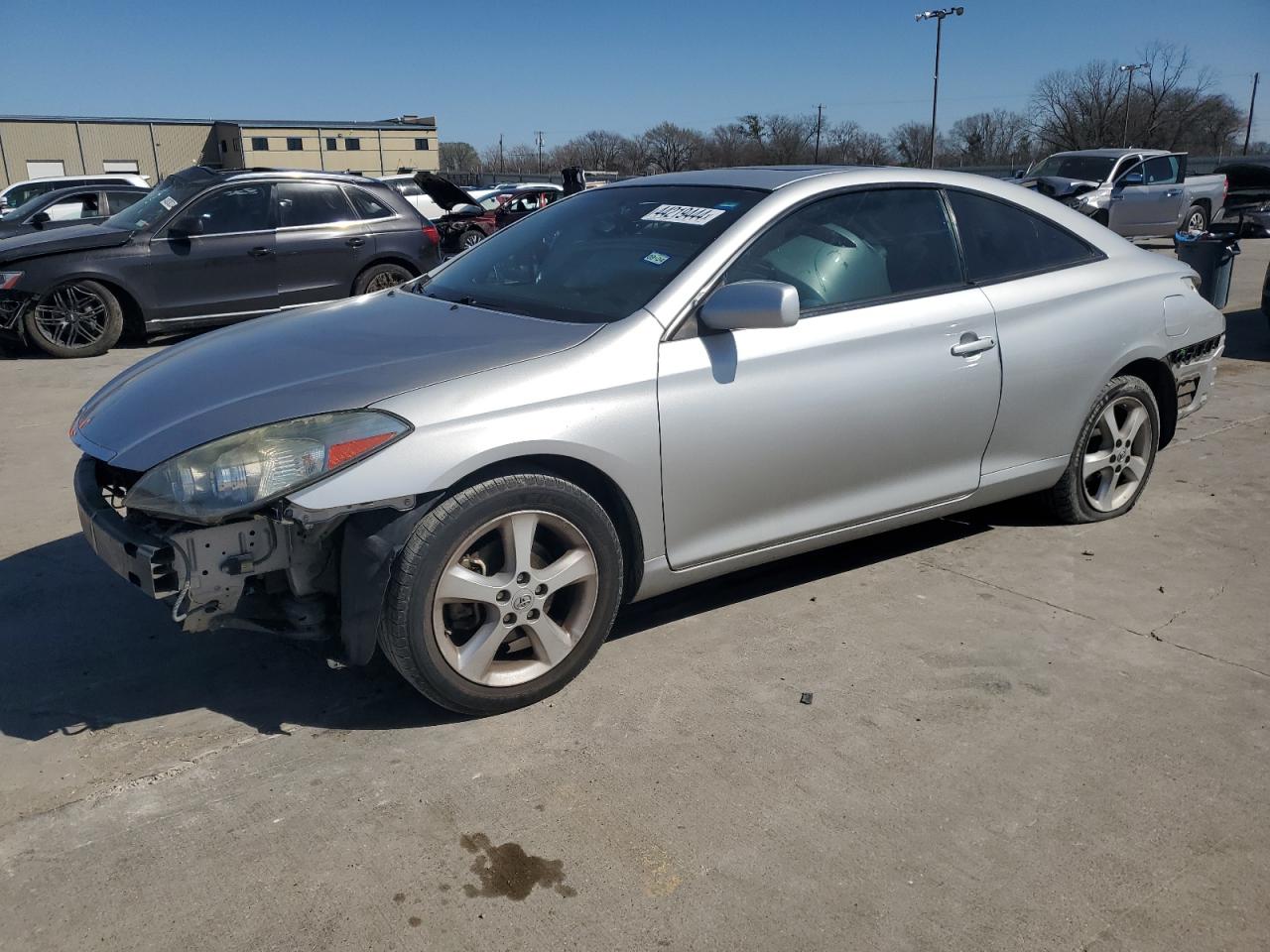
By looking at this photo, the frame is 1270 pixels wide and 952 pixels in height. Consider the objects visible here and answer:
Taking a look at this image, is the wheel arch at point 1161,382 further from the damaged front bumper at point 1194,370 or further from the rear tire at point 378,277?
the rear tire at point 378,277

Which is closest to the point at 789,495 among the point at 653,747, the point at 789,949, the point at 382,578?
the point at 653,747

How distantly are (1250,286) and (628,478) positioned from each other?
13.5m

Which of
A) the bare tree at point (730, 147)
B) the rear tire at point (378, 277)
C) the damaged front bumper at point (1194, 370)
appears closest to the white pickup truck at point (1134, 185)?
the rear tire at point (378, 277)

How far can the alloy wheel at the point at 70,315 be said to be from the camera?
30.0 feet

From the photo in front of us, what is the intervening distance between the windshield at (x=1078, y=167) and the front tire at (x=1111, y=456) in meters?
15.5

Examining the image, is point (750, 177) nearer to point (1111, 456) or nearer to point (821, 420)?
point (821, 420)

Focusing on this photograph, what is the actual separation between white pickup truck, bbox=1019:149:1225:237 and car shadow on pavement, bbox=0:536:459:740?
682 inches

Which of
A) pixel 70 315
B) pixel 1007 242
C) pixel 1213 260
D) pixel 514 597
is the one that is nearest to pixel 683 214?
pixel 1007 242

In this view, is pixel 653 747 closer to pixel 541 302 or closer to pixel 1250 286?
pixel 541 302

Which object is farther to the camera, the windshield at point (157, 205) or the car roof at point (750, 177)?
the windshield at point (157, 205)

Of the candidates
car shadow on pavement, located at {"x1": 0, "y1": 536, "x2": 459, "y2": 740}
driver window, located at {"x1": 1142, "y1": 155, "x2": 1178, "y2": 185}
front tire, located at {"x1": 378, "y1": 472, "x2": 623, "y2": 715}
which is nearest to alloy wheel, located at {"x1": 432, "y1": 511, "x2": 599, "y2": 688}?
front tire, located at {"x1": 378, "y1": 472, "x2": 623, "y2": 715}

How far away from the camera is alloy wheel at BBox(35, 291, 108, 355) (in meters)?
9.14

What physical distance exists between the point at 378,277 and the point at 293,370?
24.6 feet

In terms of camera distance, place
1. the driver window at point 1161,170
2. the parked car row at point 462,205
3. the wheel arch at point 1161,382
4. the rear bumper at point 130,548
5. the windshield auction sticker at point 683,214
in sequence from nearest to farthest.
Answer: the rear bumper at point 130,548, the windshield auction sticker at point 683,214, the wheel arch at point 1161,382, the parked car row at point 462,205, the driver window at point 1161,170
